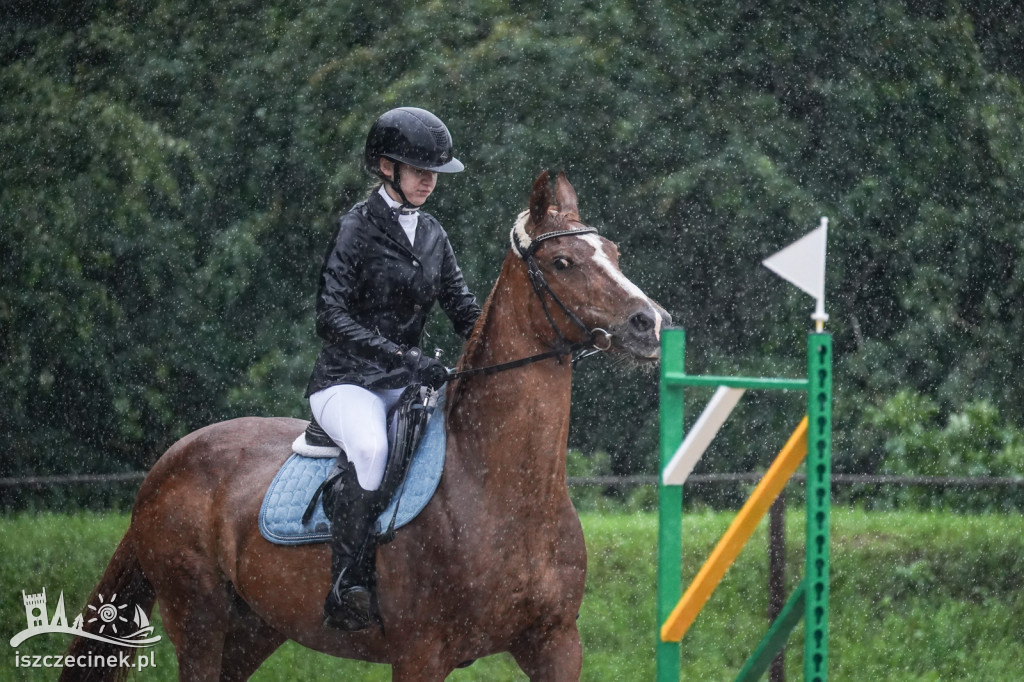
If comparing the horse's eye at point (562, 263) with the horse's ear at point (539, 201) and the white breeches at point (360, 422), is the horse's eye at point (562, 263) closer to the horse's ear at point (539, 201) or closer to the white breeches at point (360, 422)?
the horse's ear at point (539, 201)

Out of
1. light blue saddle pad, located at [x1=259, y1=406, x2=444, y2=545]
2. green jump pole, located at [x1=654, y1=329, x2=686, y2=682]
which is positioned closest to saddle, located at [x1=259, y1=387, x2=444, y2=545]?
light blue saddle pad, located at [x1=259, y1=406, x2=444, y2=545]

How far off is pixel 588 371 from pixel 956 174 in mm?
3602

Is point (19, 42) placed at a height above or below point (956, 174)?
above

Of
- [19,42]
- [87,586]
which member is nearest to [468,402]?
[87,586]

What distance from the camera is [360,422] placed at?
4441mm

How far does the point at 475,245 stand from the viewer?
11.1 metres

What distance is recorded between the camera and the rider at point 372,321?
4398 mm

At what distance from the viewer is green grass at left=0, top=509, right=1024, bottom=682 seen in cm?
765

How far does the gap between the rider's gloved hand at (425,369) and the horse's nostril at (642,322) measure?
71 cm

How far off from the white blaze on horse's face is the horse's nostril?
0.02 m

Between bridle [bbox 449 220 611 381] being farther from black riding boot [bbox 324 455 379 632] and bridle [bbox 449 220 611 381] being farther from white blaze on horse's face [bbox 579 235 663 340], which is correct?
black riding boot [bbox 324 455 379 632]

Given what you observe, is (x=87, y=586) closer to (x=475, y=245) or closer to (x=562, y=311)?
(x=475, y=245)

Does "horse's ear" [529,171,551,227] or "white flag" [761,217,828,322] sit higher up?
"horse's ear" [529,171,551,227]

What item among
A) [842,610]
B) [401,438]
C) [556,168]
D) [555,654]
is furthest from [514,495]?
[556,168]
